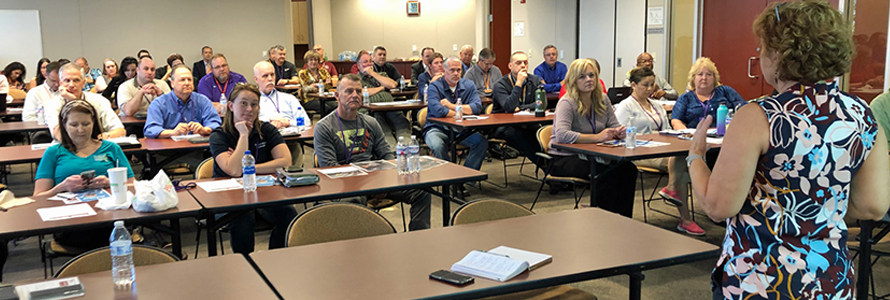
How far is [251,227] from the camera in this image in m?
3.65

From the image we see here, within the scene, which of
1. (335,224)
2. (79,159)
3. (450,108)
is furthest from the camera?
(450,108)

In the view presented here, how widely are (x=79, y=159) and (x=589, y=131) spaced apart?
11.0 ft

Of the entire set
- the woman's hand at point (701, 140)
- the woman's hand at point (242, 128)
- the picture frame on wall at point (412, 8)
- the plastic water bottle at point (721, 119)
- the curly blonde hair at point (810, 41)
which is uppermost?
the picture frame on wall at point (412, 8)

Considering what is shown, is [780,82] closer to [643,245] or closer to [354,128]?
[643,245]

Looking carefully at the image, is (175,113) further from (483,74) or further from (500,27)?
(500,27)

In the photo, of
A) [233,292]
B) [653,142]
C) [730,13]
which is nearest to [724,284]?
[233,292]

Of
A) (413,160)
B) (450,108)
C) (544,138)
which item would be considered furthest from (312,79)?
(413,160)

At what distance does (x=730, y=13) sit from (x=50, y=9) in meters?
12.3

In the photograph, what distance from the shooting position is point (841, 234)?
1.82 meters

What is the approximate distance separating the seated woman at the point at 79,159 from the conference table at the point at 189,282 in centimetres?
142

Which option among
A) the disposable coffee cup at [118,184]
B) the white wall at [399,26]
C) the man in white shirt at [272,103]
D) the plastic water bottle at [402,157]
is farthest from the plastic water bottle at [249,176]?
the white wall at [399,26]

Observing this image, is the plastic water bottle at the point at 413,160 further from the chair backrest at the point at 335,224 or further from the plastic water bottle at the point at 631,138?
the plastic water bottle at the point at 631,138

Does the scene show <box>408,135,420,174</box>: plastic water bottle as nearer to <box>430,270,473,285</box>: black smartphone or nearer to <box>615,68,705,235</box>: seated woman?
<box>430,270,473,285</box>: black smartphone

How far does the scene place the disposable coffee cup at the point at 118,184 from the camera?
114 inches
